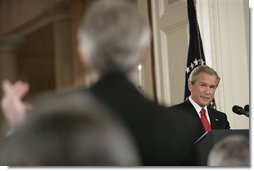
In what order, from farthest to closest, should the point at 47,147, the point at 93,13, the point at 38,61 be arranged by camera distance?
1. the point at 38,61
2. the point at 93,13
3. the point at 47,147

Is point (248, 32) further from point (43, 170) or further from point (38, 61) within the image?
point (43, 170)

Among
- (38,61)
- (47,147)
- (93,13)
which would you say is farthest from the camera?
(38,61)

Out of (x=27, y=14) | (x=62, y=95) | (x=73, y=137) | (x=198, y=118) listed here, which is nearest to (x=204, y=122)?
(x=198, y=118)

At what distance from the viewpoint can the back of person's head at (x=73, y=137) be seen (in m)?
2.90

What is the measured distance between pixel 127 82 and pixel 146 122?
0.26m

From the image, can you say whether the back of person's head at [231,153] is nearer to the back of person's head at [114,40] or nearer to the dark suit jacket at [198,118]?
the dark suit jacket at [198,118]

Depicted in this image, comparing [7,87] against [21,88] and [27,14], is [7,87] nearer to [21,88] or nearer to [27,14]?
[21,88]

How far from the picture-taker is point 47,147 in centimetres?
307

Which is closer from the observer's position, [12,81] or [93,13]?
[93,13]

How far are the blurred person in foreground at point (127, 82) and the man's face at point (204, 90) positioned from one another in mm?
500

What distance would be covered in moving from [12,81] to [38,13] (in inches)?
18.3

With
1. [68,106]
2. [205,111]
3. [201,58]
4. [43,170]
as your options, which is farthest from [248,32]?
[43,170]

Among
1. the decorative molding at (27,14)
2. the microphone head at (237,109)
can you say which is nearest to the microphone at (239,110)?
the microphone head at (237,109)

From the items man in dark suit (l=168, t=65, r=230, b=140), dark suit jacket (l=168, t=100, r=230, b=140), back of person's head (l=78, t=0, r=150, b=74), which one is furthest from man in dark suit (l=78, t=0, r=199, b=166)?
man in dark suit (l=168, t=65, r=230, b=140)
